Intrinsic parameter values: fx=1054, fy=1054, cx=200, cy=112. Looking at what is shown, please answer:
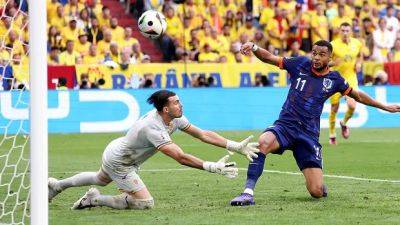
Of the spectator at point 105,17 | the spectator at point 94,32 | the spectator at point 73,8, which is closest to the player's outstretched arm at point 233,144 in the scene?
the spectator at point 94,32

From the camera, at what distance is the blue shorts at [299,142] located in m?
12.5

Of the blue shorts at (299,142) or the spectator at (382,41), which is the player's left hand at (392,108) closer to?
the blue shorts at (299,142)

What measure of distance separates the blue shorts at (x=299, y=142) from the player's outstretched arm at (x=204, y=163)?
1.48 meters

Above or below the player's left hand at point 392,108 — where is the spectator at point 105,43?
above

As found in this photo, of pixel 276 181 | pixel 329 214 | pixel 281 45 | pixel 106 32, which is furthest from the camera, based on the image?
pixel 281 45

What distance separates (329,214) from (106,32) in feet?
51.9

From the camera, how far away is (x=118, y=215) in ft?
36.1

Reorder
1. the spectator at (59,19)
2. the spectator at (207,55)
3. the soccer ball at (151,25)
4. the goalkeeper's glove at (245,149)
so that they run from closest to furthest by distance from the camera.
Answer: the goalkeeper's glove at (245,149) < the soccer ball at (151,25) < the spectator at (59,19) < the spectator at (207,55)

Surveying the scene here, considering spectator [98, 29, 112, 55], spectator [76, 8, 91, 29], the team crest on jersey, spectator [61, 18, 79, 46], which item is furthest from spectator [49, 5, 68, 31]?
the team crest on jersey

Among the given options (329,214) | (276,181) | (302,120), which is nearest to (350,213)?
(329,214)

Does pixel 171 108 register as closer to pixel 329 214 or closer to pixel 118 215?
pixel 118 215

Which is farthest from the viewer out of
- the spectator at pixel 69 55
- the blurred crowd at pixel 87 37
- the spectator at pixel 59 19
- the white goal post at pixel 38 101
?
the spectator at pixel 59 19

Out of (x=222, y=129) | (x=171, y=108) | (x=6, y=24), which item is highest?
(x=6, y=24)

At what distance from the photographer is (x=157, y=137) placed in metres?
11.3
